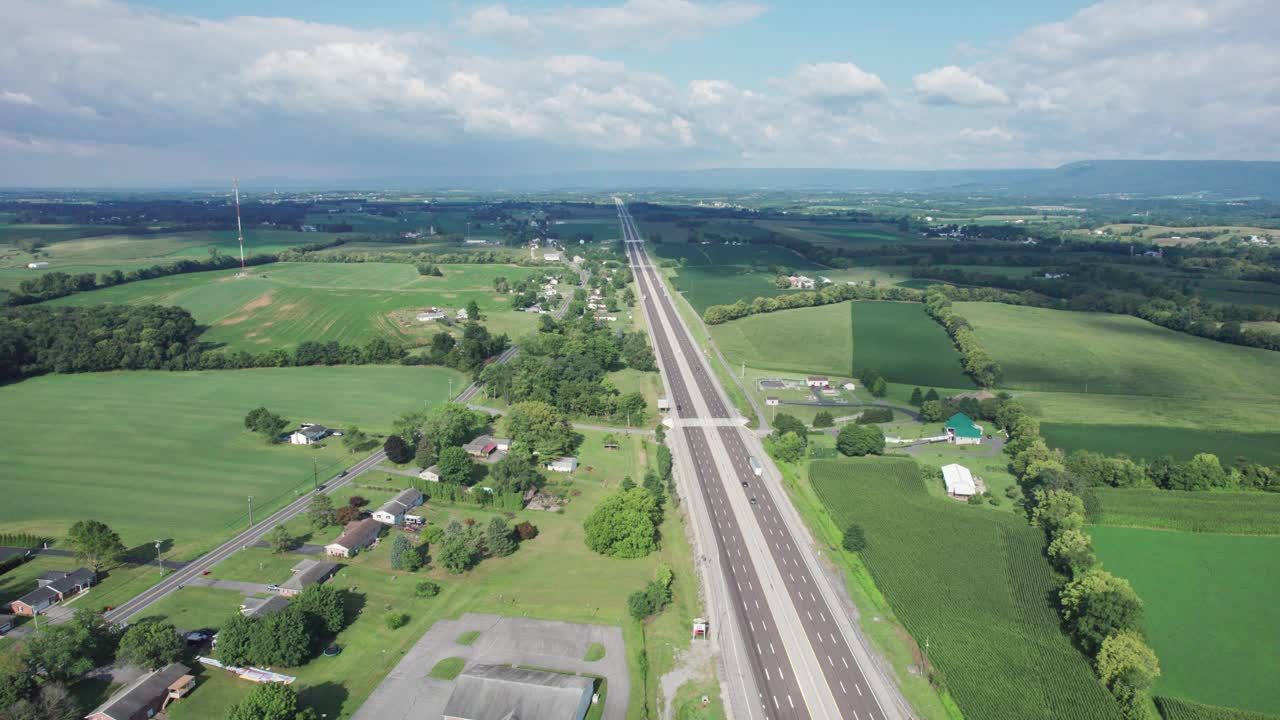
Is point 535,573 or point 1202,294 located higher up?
point 1202,294

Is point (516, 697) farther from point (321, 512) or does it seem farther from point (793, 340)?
point (793, 340)

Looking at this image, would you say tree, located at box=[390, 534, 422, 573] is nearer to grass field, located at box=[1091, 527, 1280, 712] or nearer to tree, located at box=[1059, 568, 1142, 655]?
tree, located at box=[1059, 568, 1142, 655]

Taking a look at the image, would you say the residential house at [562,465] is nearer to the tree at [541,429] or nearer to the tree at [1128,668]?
the tree at [541,429]

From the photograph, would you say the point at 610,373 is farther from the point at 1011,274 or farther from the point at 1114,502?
the point at 1011,274

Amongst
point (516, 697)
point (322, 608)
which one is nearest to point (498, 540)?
point (322, 608)

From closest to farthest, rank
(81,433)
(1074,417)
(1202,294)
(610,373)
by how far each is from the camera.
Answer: (81,433) < (1074,417) < (610,373) < (1202,294)

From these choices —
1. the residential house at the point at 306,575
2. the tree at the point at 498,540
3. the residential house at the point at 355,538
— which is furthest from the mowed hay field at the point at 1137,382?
the residential house at the point at 306,575

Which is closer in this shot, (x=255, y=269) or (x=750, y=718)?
(x=750, y=718)

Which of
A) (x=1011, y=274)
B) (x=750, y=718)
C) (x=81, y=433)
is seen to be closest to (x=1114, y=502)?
(x=750, y=718)
